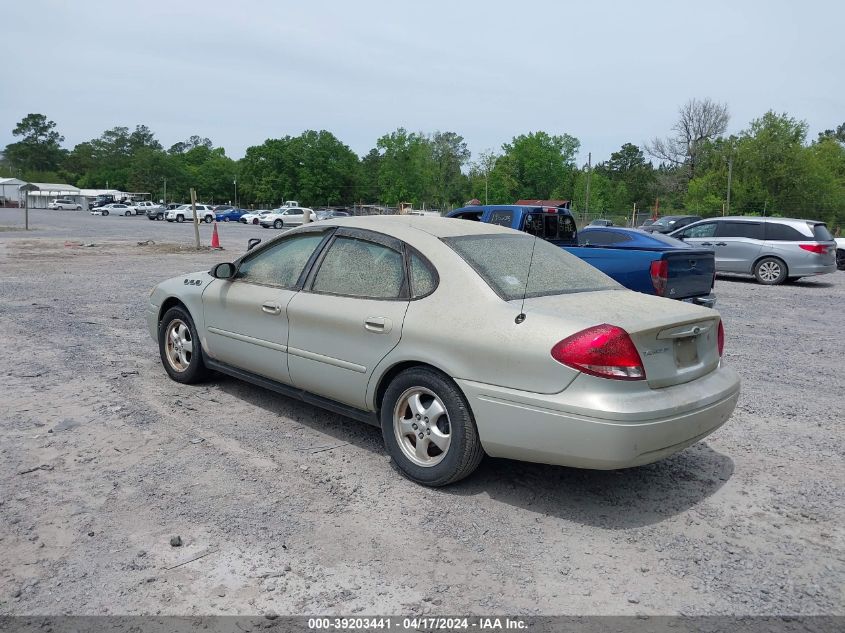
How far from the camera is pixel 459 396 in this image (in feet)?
12.1

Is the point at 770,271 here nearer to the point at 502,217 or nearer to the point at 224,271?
the point at 502,217

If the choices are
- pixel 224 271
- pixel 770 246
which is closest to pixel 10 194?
pixel 770 246

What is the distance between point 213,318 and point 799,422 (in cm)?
471

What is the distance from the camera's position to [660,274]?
8953 mm

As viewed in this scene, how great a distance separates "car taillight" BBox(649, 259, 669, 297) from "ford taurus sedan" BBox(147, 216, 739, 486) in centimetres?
468

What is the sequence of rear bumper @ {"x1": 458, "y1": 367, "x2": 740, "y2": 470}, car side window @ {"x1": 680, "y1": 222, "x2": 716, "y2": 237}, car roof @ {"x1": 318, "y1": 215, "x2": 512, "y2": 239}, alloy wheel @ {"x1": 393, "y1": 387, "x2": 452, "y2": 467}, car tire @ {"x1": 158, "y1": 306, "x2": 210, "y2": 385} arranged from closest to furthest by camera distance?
rear bumper @ {"x1": 458, "y1": 367, "x2": 740, "y2": 470} → alloy wheel @ {"x1": 393, "y1": 387, "x2": 452, "y2": 467} → car roof @ {"x1": 318, "y1": 215, "x2": 512, "y2": 239} → car tire @ {"x1": 158, "y1": 306, "x2": 210, "y2": 385} → car side window @ {"x1": 680, "y1": 222, "x2": 716, "y2": 237}

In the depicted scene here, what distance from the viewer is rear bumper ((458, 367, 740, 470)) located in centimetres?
A: 330

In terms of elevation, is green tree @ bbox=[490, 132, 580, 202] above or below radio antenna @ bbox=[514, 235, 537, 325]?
above

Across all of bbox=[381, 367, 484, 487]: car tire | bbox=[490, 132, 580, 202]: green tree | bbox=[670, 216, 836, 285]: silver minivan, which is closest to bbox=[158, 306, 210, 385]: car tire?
bbox=[381, 367, 484, 487]: car tire

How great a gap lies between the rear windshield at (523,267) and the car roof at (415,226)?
0.37ft

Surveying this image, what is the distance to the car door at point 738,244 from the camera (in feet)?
52.7

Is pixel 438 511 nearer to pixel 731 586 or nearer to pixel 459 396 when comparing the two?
pixel 459 396

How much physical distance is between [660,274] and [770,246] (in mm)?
8619

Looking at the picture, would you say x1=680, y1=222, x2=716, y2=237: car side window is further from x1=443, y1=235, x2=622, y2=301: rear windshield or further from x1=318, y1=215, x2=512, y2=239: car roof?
x1=318, y1=215, x2=512, y2=239: car roof
